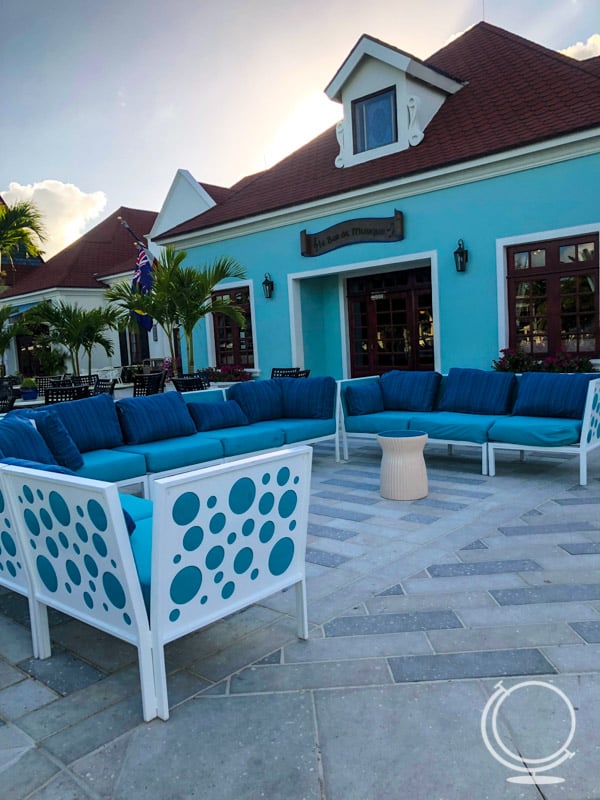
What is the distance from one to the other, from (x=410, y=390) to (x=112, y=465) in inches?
144

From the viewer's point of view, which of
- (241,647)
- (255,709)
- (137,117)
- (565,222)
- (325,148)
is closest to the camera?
(255,709)

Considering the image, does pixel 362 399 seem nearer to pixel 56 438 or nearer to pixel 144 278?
pixel 56 438

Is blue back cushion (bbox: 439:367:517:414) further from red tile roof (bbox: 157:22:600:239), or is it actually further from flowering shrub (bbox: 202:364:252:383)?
flowering shrub (bbox: 202:364:252:383)

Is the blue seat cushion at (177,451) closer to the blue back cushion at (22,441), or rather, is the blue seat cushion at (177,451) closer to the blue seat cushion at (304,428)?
the blue seat cushion at (304,428)

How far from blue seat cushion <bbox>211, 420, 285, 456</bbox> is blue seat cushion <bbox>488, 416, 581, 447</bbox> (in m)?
2.12

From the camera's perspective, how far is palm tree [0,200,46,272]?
11055 millimetres

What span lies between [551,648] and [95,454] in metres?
3.73

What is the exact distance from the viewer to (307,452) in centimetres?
276

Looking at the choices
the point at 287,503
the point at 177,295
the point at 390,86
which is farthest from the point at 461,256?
the point at 287,503

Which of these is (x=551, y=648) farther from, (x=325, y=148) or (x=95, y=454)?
(x=325, y=148)

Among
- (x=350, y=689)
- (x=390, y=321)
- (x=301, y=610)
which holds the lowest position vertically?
(x=350, y=689)

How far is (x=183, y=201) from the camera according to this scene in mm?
14805

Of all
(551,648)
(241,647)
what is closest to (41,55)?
(241,647)

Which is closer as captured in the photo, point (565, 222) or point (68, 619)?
point (68, 619)
